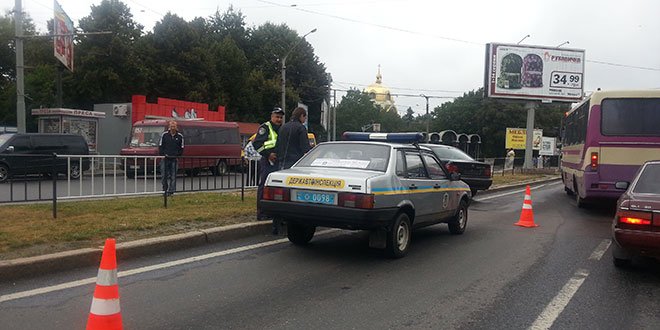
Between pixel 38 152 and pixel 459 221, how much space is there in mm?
15231

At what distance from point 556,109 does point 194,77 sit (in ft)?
157

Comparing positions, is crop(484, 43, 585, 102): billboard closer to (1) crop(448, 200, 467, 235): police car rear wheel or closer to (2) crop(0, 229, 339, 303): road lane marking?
(1) crop(448, 200, 467, 235): police car rear wheel

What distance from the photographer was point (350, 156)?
6.78 meters

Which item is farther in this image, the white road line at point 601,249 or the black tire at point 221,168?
the black tire at point 221,168

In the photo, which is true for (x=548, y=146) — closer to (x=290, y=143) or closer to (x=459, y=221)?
(x=459, y=221)

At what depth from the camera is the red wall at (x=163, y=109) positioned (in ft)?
93.9

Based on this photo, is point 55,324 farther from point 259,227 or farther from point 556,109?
point 556,109

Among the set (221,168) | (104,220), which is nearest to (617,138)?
(221,168)

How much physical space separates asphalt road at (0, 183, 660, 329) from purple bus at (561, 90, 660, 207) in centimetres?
412

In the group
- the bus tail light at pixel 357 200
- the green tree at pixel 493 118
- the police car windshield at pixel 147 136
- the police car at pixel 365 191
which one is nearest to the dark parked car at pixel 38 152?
the police car windshield at pixel 147 136

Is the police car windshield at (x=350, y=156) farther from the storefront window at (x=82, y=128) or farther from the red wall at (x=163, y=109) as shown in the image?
the red wall at (x=163, y=109)

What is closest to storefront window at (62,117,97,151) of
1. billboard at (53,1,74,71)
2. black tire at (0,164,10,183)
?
billboard at (53,1,74,71)

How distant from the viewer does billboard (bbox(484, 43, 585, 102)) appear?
33000mm

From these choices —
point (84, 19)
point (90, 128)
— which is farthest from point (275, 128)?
point (84, 19)
